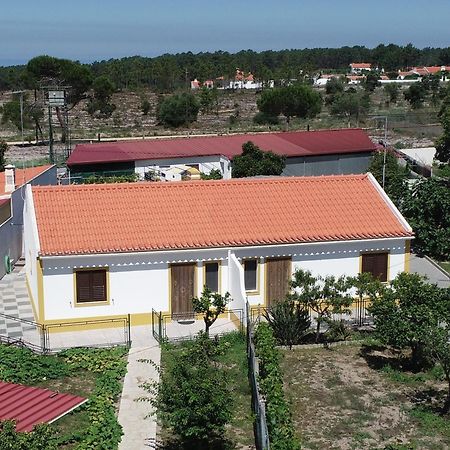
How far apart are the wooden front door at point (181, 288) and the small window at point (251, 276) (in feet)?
5.61

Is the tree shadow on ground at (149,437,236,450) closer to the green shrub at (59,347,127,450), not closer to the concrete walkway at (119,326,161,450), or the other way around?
the concrete walkway at (119,326,161,450)

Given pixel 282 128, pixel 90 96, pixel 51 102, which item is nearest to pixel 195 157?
pixel 51 102

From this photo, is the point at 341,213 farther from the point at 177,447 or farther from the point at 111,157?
the point at 111,157

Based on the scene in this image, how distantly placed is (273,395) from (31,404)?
5.52 m

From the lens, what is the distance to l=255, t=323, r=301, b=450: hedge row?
1336 centimetres

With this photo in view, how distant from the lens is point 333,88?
112 metres

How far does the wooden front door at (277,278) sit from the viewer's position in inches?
925

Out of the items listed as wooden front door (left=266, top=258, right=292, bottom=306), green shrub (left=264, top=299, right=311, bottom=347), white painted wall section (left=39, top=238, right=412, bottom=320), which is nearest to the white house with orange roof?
white painted wall section (left=39, top=238, right=412, bottom=320)

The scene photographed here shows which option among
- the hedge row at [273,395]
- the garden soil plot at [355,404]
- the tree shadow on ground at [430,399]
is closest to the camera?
the hedge row at [273,395]

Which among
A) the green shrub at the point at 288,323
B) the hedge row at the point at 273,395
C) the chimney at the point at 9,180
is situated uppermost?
the chimney at the point at 9,180

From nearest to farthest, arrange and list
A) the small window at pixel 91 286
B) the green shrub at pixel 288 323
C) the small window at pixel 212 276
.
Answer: the green shrub at pixel 288 323 → the small window at pixel 91 286 → the small window at pixel 212 276

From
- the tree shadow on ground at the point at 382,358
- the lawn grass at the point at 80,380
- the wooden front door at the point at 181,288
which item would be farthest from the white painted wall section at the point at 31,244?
the tree shadow on ground at the point at 382,358

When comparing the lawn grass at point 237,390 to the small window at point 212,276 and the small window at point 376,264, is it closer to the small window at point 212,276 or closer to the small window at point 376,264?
the small window at point 212,276

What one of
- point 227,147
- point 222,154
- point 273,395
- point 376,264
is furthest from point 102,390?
point 227,147
